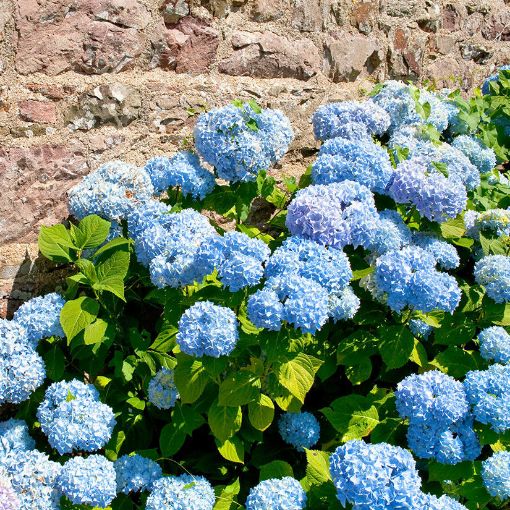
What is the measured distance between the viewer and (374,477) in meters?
1.97

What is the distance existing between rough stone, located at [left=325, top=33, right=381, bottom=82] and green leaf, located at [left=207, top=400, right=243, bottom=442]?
76.2 inches

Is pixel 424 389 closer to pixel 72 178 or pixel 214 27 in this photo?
pixel 72 178

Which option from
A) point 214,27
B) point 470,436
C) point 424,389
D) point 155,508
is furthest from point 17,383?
point 214,27

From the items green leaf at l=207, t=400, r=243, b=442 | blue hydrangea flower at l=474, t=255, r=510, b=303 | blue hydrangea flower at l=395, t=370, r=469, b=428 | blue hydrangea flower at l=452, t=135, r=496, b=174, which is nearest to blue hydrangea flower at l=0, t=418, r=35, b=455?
green leaf at l=207, t=400, r=243, b=442

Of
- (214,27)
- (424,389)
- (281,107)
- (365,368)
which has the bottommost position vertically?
(365,368)

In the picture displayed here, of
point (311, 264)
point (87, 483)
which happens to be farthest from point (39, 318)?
point (311, 264)

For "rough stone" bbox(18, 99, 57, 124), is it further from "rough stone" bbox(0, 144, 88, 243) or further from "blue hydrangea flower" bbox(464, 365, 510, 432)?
"blue hydrangea flower" bbox(464, 365, 510, 432)

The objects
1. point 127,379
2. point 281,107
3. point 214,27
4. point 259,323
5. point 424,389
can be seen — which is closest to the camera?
point 259,323

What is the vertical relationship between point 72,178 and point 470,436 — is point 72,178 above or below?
above

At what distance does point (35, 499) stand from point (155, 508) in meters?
0.37

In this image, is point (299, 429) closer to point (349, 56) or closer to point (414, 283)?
point (414, 283)

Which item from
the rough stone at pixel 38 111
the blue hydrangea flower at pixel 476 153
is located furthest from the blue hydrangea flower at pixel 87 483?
the blue hydrangea flower at pixel 476 153

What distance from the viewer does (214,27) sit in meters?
3.15

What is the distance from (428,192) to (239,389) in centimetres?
110
